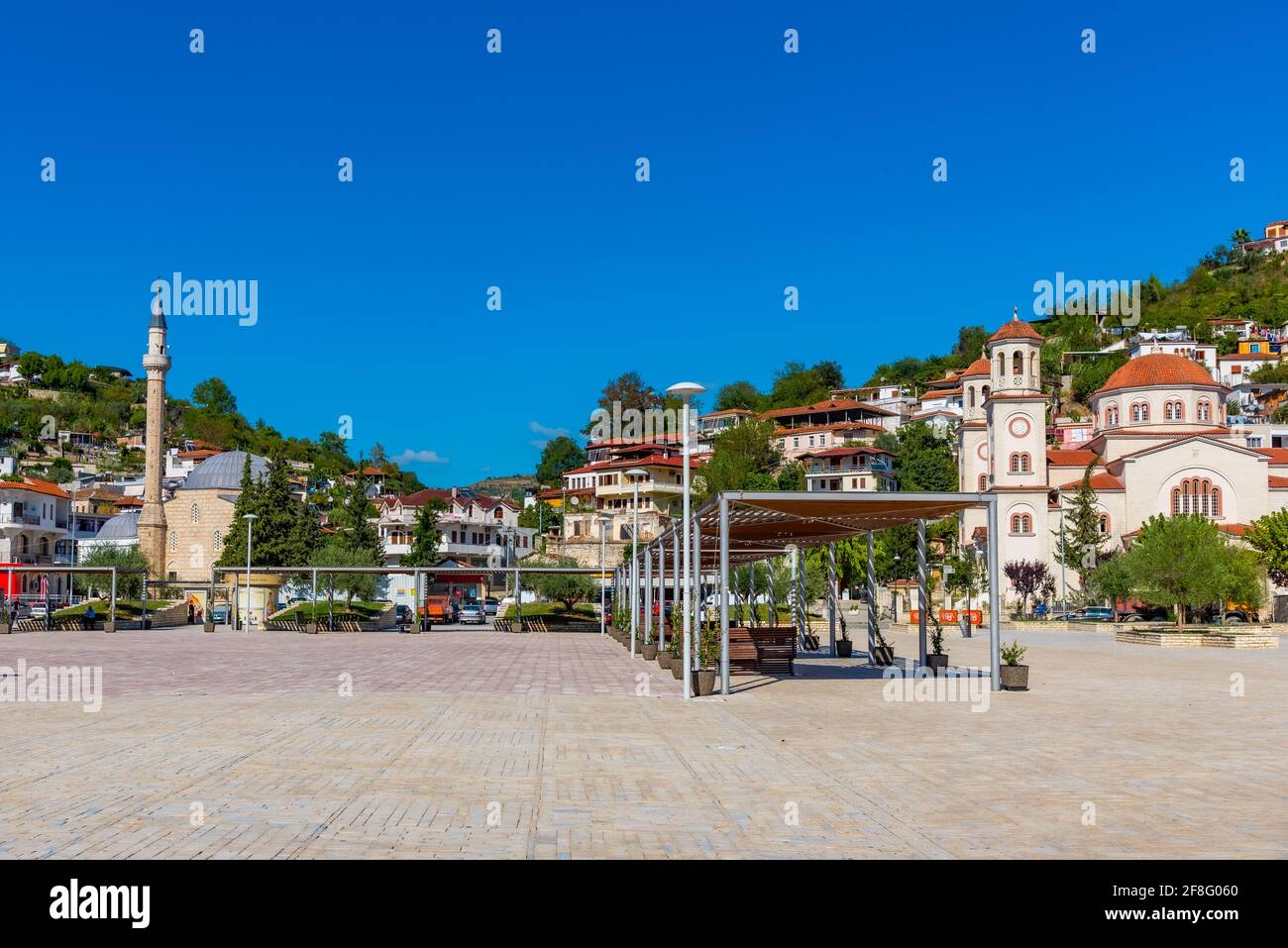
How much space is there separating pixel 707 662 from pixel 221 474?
242ft

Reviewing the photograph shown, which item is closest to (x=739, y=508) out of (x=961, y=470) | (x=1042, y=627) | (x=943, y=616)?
(x=1042, y=627)

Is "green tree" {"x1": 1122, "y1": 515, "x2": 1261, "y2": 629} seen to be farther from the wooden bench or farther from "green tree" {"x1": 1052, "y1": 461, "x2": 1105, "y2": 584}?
"green tree" {"x1": 1052, "y1": 461, "x2": 1105, "y2": 584}

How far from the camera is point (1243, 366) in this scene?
13425 centimetres

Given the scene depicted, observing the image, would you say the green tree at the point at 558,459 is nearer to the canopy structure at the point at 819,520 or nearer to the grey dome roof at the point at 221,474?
the grey dome roof at the point at 221,474

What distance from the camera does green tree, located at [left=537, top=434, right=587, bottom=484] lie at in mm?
148375

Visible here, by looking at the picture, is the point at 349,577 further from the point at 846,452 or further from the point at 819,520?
the point at 846,452

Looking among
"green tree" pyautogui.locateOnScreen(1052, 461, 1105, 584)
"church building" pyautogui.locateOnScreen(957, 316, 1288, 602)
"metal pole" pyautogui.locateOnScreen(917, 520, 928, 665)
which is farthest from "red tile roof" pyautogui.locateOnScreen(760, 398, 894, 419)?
"metal pole" pyautogui.locateOnScreen(917, 520, 928, 665)

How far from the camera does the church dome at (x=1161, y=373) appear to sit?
78938mm

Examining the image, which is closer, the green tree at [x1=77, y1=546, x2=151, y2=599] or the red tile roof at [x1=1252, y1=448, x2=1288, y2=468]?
the green tree at [x1=77, y1=546, x2=151, y2=599]

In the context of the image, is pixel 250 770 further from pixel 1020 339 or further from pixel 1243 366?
pixel 1243 366

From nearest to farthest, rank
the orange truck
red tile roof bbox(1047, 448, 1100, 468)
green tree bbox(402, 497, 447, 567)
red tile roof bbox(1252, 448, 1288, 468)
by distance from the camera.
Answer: the orange truck
red tile roof bbox(1252, 448, 1288, 468)
red tile roof bbox(1047, 448, 1100, 468)
green tree bbox(402, 497, 447, 567)

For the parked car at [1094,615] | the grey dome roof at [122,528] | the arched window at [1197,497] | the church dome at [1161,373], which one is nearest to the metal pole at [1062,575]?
the parked car at [1094,615]

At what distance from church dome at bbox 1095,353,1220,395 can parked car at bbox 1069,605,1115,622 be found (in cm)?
2072
